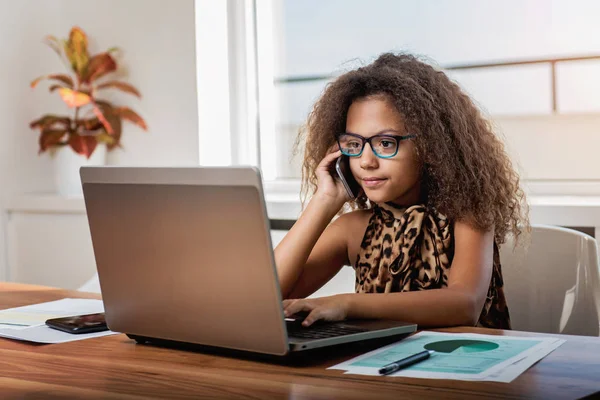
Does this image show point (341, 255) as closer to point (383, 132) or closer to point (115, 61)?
point (383, 132)

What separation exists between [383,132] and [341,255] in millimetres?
331

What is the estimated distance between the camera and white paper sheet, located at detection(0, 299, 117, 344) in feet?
4.32

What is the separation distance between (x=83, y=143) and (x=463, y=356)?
94.3 inches

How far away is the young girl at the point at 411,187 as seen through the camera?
1.54 m

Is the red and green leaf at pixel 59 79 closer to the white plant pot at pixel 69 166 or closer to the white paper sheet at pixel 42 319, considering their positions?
the white plant pot at pixel 69 166

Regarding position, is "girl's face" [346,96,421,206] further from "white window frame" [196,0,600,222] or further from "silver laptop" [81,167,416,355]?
"white window frame" [196,0,600,222]

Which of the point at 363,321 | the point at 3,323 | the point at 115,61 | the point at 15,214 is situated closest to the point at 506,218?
the point at 363,321

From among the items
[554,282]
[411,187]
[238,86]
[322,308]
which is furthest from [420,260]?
[238,86]

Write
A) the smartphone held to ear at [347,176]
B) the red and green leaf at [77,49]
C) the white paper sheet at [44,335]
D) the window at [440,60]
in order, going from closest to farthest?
the white paper sheet at [44,335] → the smartphone held to ear at [347,176] → the window at [440,60] → the red and green leaf at [77,49]

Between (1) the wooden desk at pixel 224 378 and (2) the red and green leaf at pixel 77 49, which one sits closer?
(1) the wooden desk at pixel 224 378

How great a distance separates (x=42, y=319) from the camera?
149 cm

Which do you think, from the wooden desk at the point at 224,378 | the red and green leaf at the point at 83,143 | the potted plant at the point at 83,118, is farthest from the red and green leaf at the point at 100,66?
the wooden desk at the point at 224,378

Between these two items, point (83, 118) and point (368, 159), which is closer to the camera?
point (368, 159)

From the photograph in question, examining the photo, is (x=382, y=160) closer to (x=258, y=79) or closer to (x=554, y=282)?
(x=554, y=282)
